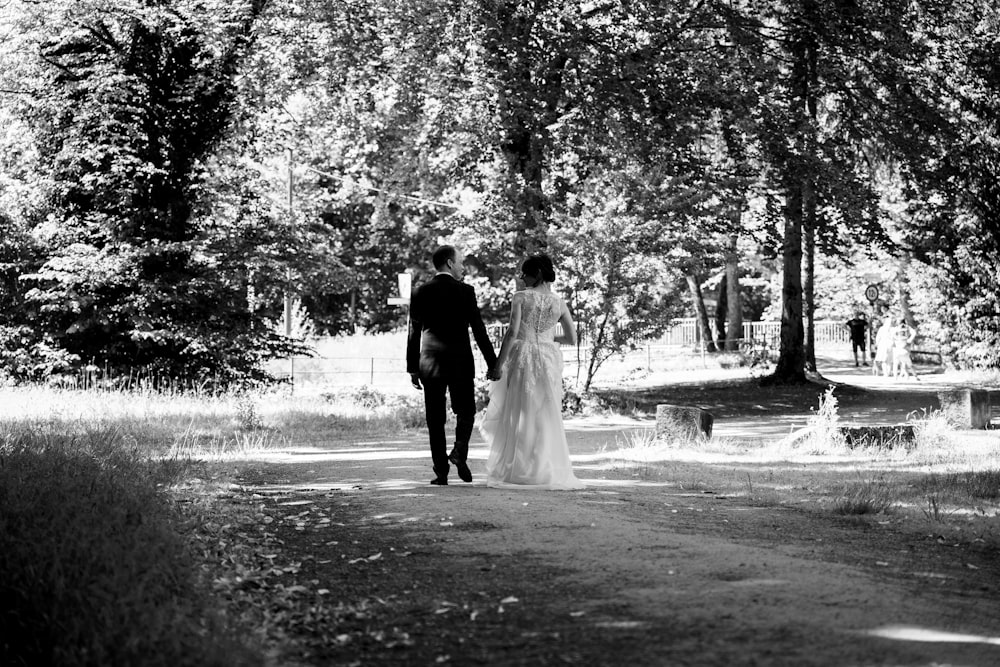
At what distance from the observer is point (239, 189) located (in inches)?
1090

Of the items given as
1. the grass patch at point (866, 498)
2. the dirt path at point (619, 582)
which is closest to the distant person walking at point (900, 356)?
the grass patch at point (866, 498)

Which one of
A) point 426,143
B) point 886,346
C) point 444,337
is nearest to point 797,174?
point 426,143

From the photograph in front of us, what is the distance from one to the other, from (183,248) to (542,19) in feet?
29.2

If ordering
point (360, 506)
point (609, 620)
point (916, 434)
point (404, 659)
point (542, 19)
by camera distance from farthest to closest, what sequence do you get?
point (542, 19) < point (916, 434) < point (360, 506) < point (609, 620) < point (404, 659)

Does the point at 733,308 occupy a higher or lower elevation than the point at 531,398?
higher

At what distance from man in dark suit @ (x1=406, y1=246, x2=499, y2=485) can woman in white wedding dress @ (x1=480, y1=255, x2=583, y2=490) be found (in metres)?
0.82

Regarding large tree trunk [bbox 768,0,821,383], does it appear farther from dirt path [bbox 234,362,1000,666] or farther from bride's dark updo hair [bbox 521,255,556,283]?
dirt path [bbox 234,362,1000,666]

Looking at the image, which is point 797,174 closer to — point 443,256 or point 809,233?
point 809,233

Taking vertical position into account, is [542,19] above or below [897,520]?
above

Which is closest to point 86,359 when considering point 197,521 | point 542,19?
point 542,19

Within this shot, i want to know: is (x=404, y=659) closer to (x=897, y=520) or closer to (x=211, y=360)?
(x=897, y=520)

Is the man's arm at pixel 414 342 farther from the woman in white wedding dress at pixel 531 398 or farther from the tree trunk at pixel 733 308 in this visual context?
the tree trunk at pixel 733 308

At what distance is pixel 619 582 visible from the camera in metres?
6.48

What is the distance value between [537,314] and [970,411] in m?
11.0
